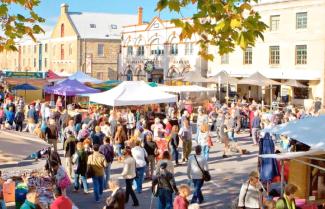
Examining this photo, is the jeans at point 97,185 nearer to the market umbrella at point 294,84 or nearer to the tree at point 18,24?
the tree at point 18,24

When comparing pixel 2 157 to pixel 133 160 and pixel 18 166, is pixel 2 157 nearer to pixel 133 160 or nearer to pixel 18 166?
pixel 133 160

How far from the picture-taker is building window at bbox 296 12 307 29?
3569 centimetres

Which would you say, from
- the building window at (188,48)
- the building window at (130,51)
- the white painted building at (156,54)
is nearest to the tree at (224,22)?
the white painted building at (156,54)

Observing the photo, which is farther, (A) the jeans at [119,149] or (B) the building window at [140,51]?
(B) the building window at [140,51]

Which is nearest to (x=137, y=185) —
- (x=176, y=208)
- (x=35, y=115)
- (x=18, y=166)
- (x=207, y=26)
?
(x=176, y=208)

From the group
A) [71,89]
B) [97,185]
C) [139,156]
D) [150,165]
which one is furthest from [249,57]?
[97,185]

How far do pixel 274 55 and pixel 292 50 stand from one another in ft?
5.96

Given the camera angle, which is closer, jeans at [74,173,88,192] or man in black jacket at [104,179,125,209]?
man in black jacket at [104,179,125,209]

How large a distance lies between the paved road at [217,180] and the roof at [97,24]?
131 feet

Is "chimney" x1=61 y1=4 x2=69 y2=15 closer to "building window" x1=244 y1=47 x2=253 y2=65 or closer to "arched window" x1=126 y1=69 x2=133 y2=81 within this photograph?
"arched window" x1=126 y1=69 x2=133 y2=81

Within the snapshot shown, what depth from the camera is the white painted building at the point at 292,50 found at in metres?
34.7

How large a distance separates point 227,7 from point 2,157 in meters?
5.59

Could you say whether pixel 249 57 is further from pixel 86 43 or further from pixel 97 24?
pixel 97 24

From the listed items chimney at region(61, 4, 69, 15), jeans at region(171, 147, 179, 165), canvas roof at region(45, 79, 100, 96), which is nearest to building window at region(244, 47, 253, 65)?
canvas roof at region(45, 79, 100, 96)
